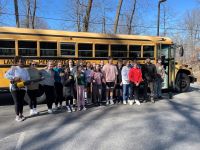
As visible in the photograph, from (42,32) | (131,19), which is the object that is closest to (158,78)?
(42,32)

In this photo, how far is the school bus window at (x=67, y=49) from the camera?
11.1 meters

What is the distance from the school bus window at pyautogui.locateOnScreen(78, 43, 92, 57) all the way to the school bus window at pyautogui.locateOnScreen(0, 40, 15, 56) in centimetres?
247

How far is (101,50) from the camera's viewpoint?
38.5ft

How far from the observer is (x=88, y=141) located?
5762mm

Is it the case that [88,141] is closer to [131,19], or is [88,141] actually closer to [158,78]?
[158,78]

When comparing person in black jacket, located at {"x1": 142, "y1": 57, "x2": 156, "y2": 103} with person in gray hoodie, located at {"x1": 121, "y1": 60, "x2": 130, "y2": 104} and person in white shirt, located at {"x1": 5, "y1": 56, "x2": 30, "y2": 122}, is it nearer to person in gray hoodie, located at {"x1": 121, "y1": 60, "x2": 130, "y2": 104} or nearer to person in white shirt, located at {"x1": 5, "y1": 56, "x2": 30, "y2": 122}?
person in gray hoodie, located at {"x1": 121, "y1": 60, "x2": 130, "y2": 104}

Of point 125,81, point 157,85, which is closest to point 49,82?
point 125,81

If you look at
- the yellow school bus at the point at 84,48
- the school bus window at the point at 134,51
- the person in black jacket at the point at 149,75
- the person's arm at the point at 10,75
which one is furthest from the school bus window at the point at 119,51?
the person's arm at the point at 10,75

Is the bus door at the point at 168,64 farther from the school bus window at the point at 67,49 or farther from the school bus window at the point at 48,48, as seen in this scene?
the school bus window at the point at 48,48

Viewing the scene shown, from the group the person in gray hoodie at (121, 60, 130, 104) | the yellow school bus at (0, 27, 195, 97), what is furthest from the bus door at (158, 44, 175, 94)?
the person in gray hoodie at (121, 60, 130, 104)

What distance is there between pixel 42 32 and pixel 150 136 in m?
6.39

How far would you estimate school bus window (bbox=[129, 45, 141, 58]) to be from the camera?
12409 mm

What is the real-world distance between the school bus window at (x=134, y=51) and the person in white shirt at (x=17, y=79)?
18.2 feet

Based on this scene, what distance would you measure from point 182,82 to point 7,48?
25.6 ft
